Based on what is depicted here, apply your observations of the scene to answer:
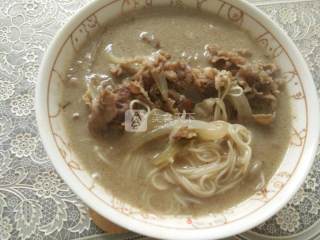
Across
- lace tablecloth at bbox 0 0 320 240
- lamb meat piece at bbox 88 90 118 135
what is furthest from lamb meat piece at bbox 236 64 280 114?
lamb meat piece at bbox 88 90 118 135

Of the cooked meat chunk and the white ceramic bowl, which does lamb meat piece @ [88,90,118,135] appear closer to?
the cooked meat chunk

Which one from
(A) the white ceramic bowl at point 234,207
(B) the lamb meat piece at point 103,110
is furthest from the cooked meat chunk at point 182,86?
(A) the white ceramic bowl at point 234,207

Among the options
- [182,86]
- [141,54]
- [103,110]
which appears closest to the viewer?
[103,110]

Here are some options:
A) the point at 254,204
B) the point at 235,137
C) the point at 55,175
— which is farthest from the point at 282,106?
the point at 55,175

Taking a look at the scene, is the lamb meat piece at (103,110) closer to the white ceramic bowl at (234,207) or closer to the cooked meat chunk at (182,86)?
the cooked meat chunk at (182,86)

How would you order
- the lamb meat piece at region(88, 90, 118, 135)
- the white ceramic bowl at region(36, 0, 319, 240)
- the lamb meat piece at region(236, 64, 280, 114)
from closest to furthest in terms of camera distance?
the white ceramic bowl at region(36, 0, 319, 240), the lamb meat piece at region(88, 90, 118, 135), the lamb meat piece at region(236, 64, 280, 114)

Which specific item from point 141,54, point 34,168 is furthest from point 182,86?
point 34,168

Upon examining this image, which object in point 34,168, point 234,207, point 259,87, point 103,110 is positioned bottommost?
point 34,168

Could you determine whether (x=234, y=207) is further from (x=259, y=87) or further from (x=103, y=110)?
(x=103, y=110)
